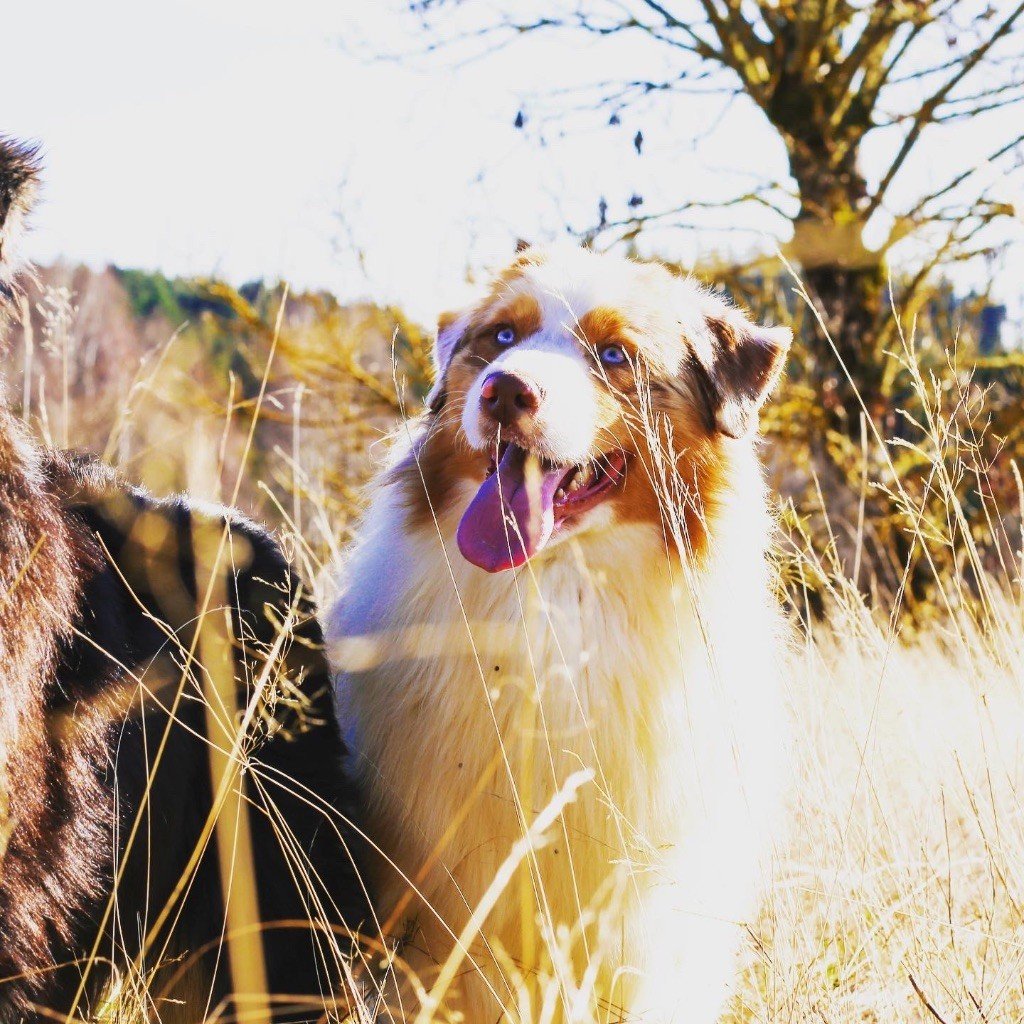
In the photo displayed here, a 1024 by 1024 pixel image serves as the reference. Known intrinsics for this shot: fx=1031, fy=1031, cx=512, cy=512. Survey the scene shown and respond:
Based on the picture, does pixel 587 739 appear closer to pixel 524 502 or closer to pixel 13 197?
pixel 524 502

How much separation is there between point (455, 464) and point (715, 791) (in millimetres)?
991

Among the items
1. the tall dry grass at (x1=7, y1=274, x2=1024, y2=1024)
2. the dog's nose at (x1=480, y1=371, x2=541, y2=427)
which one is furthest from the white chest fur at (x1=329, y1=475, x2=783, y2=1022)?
the dog's nose at (x1=480, y1=371, x2=541, y2=427)

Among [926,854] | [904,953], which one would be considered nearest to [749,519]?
[926,854]

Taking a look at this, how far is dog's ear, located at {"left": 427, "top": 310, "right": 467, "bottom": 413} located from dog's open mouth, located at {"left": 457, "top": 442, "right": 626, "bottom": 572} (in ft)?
1.24

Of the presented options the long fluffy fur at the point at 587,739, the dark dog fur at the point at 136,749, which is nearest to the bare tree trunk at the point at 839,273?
the long fluffy fur at the point at 587,739

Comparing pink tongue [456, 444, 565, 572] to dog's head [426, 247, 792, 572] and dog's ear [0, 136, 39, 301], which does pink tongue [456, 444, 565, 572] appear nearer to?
dog's head [426, 247, 792, 572]

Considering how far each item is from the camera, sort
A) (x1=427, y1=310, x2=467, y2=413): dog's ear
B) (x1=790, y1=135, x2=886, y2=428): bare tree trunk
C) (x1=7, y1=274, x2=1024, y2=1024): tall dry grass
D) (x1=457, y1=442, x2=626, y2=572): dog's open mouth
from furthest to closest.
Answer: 1. (x1=790, y1=135, x2=886, y2=428): bare tree trunk
2. (x1=427, y1=310, x2=467, y2=413): dog's ear
3. (x1=457, y1=442, x2=626, y2=572): dog's open mouth
4. (x1=7, y1=274, x2=1024, y2=1024): tall dry grass

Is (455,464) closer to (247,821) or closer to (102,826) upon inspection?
(247,821)

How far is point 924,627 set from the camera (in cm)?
629

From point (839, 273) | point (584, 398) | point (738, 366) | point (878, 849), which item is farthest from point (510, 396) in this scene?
point (839, 273)

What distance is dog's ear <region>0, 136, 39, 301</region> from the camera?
172cm

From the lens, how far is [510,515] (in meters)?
2.25

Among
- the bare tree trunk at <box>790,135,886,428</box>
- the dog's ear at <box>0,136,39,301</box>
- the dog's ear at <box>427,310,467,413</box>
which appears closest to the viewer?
the dog's ear at <box>0,136,39,301</box>

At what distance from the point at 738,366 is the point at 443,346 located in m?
0.81
